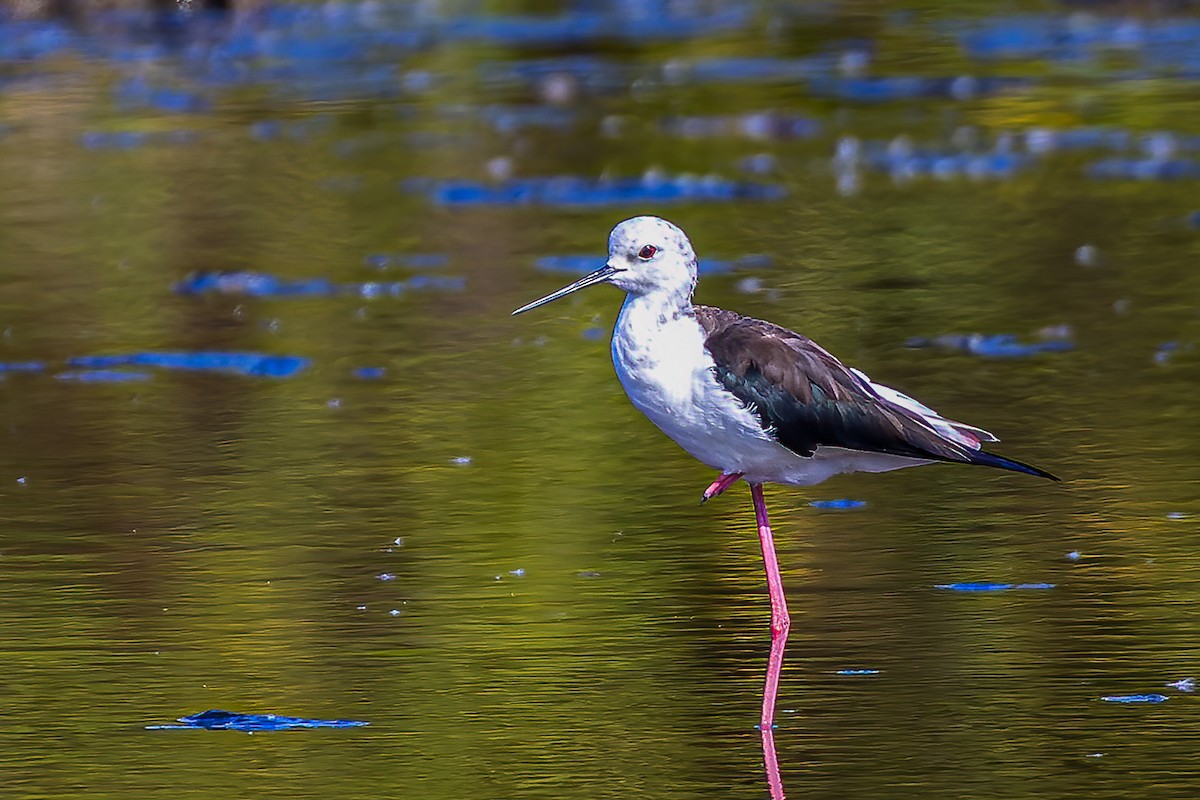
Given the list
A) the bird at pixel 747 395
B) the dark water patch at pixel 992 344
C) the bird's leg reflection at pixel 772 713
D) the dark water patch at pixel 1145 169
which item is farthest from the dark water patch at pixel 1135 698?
the dark water patch at pixel 1145 169

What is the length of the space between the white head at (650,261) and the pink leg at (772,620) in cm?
58

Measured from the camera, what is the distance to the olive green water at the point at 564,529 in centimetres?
466

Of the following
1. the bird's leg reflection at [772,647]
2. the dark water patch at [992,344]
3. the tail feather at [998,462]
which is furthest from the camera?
the dark water patch at [992,344]

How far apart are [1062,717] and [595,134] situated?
10006mm

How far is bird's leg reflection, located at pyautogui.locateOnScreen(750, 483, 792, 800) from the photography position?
4518 mm

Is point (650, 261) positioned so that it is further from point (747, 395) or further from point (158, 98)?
point (158, 98)

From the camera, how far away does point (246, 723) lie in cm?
485

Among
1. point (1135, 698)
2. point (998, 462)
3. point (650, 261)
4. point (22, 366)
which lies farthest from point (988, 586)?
point (22, 366)

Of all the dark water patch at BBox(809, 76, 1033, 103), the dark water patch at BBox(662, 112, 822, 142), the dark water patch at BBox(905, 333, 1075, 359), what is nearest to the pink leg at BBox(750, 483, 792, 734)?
the dark water patch at BBox(905, 333, 1075, 359)

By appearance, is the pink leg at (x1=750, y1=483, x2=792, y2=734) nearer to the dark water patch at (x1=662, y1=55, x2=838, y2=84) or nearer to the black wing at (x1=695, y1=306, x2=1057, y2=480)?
the black wing at (x1=695, y1=306, x2=1057, y2=480)

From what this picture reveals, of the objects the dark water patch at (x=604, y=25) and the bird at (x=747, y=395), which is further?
the dark water patch at (x=604, y=25)

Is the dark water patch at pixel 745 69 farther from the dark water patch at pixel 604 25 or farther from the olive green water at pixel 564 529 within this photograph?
the olive green water at pixel 564 529

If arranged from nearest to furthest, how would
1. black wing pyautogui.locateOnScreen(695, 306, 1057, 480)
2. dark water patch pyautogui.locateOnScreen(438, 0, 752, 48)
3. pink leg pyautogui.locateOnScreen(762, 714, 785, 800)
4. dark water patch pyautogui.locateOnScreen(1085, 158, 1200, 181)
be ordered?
pink leg pyautogui.locateOnScreen(762, 714, 785, 800), black wing pyautogui.locateOnScreen(695, 306, 1057, 480), dark water patch pyautogui.locateOnScreen(1085, 158, 1200, 181), dark water patch pyautogui.locateOnScreen(438, 0, 752, 48)

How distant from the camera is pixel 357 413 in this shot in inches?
317
